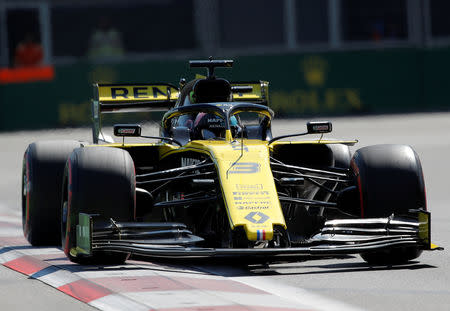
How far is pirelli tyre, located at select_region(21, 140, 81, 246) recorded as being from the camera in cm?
927

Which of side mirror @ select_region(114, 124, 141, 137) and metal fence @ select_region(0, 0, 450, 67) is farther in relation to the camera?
metal fence @ select_region(0, 0, 450, 67)

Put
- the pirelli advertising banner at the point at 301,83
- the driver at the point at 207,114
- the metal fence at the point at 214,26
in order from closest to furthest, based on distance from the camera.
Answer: the driver at the point at 207,114 < the pirelli advertising banner at the point at 301,83 < the metal fence at the point at 214,26

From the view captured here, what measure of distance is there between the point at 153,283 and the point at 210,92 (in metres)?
2.98

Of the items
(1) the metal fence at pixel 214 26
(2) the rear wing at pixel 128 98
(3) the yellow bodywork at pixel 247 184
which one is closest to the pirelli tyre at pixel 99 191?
(3) the yellow bodywork at pixel 247 184

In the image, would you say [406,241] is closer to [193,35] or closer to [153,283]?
[153,283]

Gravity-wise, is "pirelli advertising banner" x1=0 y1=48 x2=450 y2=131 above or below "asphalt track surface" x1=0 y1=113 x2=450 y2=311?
above

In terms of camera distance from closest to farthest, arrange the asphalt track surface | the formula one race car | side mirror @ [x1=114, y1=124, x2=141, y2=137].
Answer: the asphalt track surface, the formula one race car, side mirror @ [x1=114, y1=124, x2=141, y2=137]

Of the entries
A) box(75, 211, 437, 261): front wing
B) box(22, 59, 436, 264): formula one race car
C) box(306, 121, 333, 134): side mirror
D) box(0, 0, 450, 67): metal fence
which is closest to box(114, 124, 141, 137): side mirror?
box(22, 59, 436, 264): formula one race car

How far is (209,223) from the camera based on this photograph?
827 centimetres

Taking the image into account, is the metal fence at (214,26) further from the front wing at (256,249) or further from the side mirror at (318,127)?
the front wing at (256,249)

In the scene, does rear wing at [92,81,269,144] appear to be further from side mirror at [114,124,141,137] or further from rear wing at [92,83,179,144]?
side mirror at [114,124,141,137]

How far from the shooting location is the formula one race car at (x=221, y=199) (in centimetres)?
762

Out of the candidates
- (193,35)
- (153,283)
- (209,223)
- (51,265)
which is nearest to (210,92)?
(209,223)

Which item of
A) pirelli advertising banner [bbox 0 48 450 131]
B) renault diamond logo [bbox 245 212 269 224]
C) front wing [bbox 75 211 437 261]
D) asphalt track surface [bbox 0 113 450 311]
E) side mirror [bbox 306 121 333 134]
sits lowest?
asphalt track surface [bbox 0 113 450 311]
